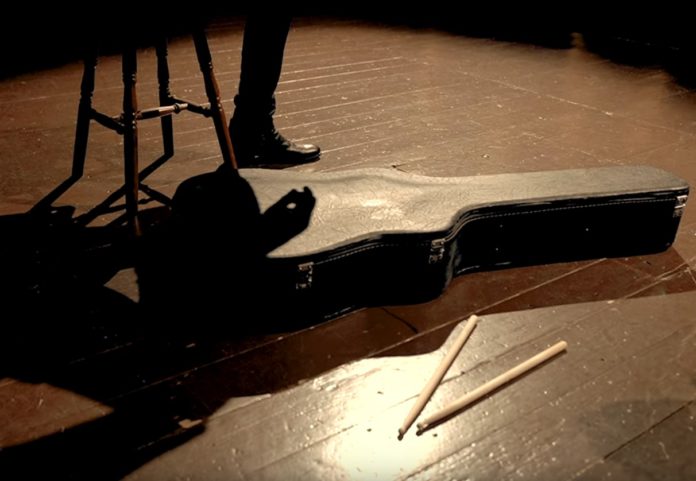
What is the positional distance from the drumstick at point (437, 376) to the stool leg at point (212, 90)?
949 millimetres

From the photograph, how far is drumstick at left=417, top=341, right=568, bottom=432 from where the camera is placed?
1347 millimetres

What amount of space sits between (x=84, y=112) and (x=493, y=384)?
158cm

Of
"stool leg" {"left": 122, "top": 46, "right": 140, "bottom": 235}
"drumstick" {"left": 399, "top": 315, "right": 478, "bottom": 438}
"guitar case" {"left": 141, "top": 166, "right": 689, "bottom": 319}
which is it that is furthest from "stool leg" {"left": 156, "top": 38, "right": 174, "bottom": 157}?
"drumstick" {"left": 399, "top": 315, "right": 478, "bottom": 438}

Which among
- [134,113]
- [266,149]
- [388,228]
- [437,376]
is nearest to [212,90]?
[134,113]

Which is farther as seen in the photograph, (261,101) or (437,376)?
(261,101)

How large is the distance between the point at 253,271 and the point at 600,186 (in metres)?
1.04

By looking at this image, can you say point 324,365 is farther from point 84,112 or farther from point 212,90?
point 84,112

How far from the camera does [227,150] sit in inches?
85.6

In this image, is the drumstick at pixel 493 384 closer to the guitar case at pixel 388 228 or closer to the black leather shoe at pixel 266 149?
the guitar case at pixel 388 228

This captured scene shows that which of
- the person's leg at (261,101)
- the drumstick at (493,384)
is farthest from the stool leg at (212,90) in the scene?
the drumstick at (493,384)

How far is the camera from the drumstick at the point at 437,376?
1.34 metres

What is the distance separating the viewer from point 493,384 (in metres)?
1.44

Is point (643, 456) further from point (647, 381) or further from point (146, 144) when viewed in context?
point (146, 144)

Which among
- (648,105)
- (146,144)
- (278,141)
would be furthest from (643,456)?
(648,105)
